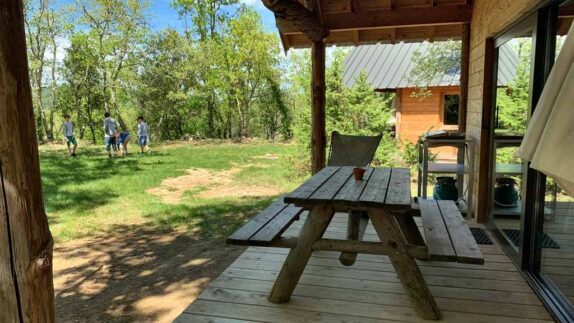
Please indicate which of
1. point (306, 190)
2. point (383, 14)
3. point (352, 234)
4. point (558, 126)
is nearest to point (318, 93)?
point (383, 14)

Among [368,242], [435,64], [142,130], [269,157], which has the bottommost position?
[269,157]

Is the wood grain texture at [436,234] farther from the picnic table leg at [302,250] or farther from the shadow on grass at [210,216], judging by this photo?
the shadow on grass at [210,216]

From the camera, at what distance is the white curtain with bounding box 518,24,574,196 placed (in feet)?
4.10

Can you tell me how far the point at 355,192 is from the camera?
238 cm

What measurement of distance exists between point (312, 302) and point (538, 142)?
4.99 ft

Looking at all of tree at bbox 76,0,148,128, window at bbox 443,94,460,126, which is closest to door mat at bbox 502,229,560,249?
window at bbox 443,94,460,126

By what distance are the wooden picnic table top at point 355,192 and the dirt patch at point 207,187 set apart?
4.31 metres

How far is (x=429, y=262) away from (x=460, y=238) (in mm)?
797

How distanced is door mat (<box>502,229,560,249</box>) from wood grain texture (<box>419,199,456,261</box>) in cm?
59

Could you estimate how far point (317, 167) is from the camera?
5.09m

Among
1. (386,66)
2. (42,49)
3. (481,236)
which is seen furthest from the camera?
(42,49)

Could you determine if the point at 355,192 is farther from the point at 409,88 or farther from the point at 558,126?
the point at 409,88

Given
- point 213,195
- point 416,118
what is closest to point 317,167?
point 213,195

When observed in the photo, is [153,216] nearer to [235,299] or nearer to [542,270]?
[235,299]
